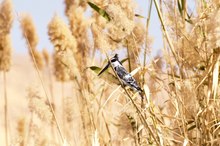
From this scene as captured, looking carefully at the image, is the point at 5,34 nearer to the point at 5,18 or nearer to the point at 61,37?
the point at 5,18

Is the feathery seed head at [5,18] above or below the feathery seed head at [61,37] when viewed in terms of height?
above

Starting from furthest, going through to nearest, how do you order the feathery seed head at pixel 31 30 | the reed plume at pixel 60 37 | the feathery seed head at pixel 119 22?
1. the feathery seed head at pixel 31 30
2. the reed plume at pixel 60 37
3. the feathery seed head at pixel 119 22

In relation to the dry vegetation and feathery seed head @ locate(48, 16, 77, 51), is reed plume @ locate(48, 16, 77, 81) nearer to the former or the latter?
feathery seed head @ locate(48, 16, 77, 51)

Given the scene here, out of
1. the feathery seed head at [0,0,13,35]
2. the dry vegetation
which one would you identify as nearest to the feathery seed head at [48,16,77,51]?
the feathery seed head at [0,0,13,35]

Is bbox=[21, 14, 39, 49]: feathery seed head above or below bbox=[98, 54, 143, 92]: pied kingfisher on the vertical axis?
above

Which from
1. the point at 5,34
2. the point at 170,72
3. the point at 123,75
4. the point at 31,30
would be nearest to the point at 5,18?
the point at 5,34

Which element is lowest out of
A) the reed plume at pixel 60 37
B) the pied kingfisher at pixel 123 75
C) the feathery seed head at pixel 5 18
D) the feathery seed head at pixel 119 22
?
the pied kingfisher at pixel 123 75

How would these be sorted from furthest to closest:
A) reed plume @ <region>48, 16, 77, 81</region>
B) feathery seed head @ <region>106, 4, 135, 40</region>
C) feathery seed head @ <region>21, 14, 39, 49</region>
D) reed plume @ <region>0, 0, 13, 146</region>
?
feathery seed head @ <region>21, 14, 39, 49</region> → reed plume @ <region>0, 0, 13, 146</region> → reed plume @ <region>48, 16, 77, 81</region> → feathery seed head @ <region>106, 4, 135, 40</region>

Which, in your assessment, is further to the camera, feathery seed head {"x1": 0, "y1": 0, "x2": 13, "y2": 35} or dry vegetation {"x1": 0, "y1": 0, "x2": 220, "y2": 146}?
feathery seed head {"x1": 0, "y1": 0, "x2": 13, "y2": 35}

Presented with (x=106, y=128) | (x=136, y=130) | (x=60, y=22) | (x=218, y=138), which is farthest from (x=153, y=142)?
(x=60, y=22)

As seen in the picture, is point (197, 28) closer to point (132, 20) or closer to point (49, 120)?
point (132, 20)

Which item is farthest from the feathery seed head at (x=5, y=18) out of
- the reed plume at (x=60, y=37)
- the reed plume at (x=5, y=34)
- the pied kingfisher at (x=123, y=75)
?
the pied kingfisher at (x=123, y=75)

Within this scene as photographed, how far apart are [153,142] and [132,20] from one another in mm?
455

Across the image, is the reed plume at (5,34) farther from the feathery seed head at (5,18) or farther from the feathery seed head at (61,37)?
the feathery seed head at (61,37)
